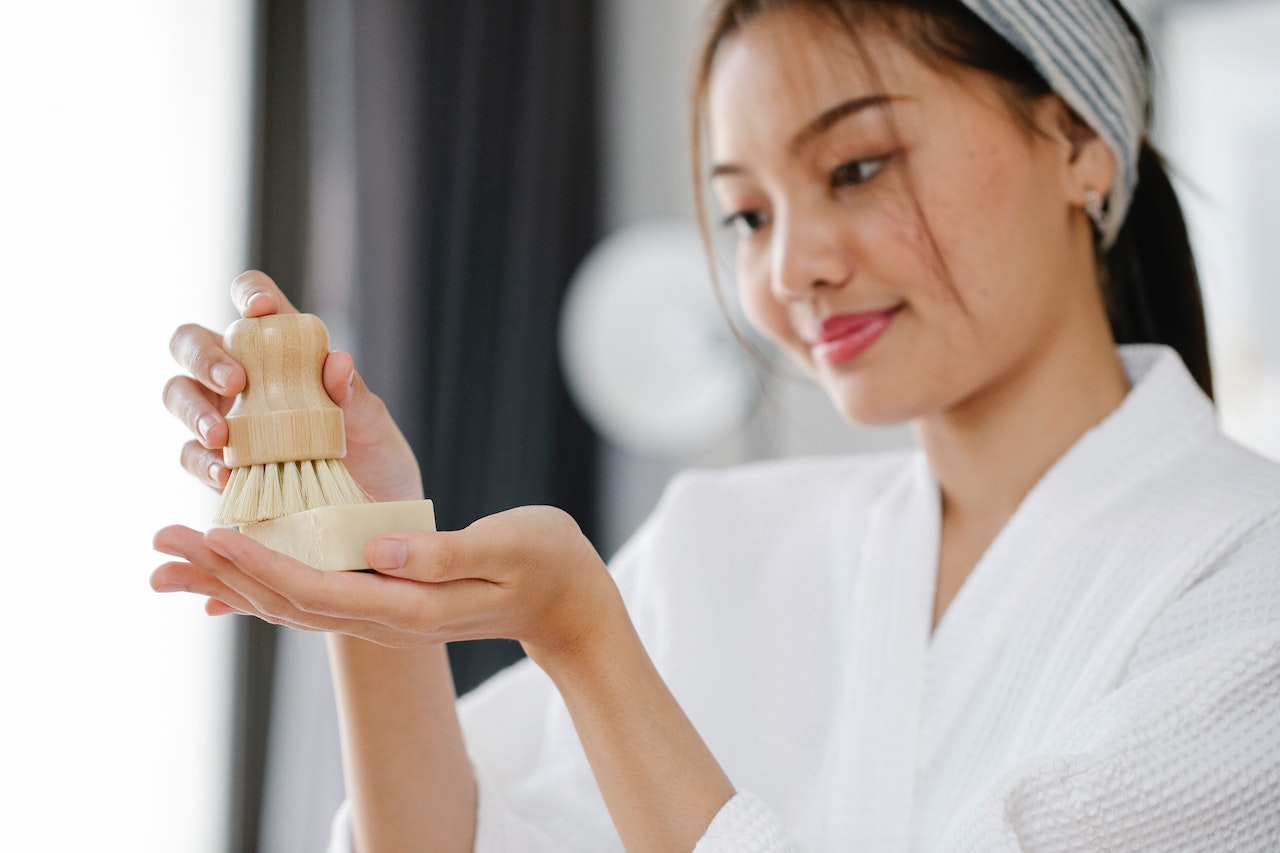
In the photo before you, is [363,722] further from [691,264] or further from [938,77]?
[691,264]

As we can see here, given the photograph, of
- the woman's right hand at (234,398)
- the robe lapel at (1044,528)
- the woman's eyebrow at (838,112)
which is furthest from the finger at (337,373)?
the robe lapel at (1044,528)

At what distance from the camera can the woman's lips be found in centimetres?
97

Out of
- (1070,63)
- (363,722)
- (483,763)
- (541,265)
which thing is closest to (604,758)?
(363,722)

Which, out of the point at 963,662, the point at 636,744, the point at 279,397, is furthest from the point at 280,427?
the point at 963,662

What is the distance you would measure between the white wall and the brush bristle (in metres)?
0.70

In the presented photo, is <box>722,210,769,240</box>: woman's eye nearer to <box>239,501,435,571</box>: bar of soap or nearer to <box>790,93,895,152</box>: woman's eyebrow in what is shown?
<box>790,93,895,152</box>: woman's eyebrow

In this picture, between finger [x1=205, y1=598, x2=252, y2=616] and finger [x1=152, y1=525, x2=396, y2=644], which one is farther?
finger [x1=205, y1=598, x2=252, y2=616]

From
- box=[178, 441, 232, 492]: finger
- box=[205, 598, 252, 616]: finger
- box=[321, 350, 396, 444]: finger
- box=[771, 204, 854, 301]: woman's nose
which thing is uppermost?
box=[771, 204, 854, 301]: woman's nose

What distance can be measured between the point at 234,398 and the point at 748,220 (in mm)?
540

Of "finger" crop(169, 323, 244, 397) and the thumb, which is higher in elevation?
"finger" crop(169, 323, 244, 397)

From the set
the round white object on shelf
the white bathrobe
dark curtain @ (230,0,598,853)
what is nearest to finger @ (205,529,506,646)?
the white bathrobe

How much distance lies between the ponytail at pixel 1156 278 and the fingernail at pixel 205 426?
834 millimetres

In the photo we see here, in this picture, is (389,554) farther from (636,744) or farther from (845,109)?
(845,109)

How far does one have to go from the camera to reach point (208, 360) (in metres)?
0.67
